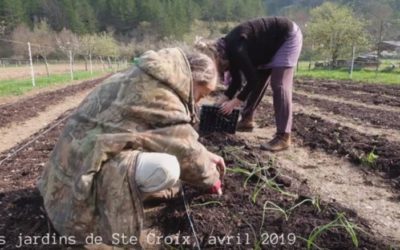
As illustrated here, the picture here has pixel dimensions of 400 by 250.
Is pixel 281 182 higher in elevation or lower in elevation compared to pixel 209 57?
lower

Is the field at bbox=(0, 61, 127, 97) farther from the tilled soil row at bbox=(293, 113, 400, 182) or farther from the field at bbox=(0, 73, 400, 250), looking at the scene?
the tilled soil row at bbox=(293, 113, 400, 182)

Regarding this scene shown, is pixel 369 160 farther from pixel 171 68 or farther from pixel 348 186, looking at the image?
pixel 171 68

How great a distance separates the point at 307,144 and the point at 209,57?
3.00 m

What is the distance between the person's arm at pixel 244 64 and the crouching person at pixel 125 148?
1.79 meters

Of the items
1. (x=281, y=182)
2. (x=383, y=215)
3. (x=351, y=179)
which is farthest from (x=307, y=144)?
(x=383, y=215)

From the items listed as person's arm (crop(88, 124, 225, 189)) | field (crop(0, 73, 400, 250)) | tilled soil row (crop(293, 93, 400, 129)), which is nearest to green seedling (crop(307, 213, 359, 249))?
Result: field (crop(0, 73, 400, 250))

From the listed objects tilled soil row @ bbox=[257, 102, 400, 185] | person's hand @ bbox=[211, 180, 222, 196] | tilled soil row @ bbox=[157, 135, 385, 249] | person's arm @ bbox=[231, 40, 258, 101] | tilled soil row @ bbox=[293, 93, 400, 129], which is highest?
person's arm @ bbox=[231, 40, 258, 101]

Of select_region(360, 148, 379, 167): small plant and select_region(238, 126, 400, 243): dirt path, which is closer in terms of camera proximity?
select_region(238, 126, 400, 243): dirt path

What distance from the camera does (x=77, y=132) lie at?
2.22 meters

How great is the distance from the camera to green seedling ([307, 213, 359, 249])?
234 cm

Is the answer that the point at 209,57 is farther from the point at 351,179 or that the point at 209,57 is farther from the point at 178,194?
the point at 351,179

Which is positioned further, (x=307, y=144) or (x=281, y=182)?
(x=307, y=144)

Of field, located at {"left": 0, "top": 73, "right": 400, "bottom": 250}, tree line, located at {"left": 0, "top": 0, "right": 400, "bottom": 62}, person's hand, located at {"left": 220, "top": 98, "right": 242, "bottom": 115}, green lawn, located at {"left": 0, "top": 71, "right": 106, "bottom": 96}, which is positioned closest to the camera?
field, located at {"left": 0, "top": 73, "right": 400, "bottom": 250}

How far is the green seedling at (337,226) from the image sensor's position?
234cm
